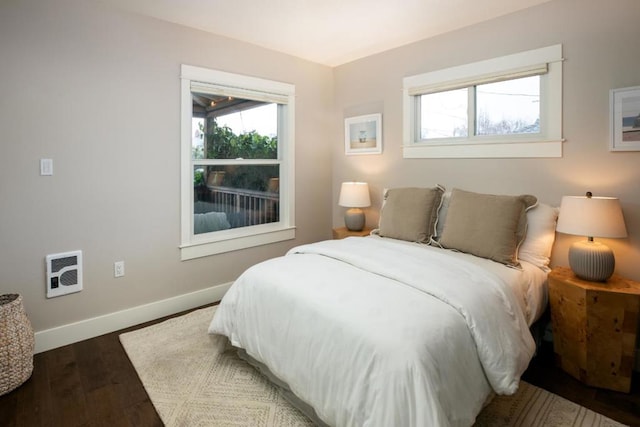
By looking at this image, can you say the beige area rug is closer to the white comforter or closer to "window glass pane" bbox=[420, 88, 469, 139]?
the white comforter

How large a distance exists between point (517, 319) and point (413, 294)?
2.01ft

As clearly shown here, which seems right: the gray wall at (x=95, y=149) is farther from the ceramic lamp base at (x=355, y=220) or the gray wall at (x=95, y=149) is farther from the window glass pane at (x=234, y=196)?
the ceramic lamp base at (x=355, y=220)

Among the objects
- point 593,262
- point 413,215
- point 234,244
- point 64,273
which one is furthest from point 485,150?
point 64,273

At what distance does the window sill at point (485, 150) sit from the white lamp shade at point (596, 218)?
56 cm

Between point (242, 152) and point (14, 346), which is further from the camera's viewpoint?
point (242, 152)

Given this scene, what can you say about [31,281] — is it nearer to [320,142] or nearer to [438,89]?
[320,142]

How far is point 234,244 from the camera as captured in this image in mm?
3578

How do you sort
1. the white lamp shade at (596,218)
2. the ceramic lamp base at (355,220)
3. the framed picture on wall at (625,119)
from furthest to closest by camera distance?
the ceramic lamp base at (355,220)
the framed picture on wall at (625,119)
the white lamp shade at (596,218)

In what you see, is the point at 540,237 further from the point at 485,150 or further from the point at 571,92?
the point at 571,92

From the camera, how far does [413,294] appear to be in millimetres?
1765

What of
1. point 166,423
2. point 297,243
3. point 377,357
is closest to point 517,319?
point 377,357

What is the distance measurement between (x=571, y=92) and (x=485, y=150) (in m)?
0.69

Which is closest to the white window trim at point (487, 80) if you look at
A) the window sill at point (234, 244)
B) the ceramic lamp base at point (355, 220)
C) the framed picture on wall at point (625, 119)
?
the framed picture on wall at point (625, 119)

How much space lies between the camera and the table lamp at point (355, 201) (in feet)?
12.3
